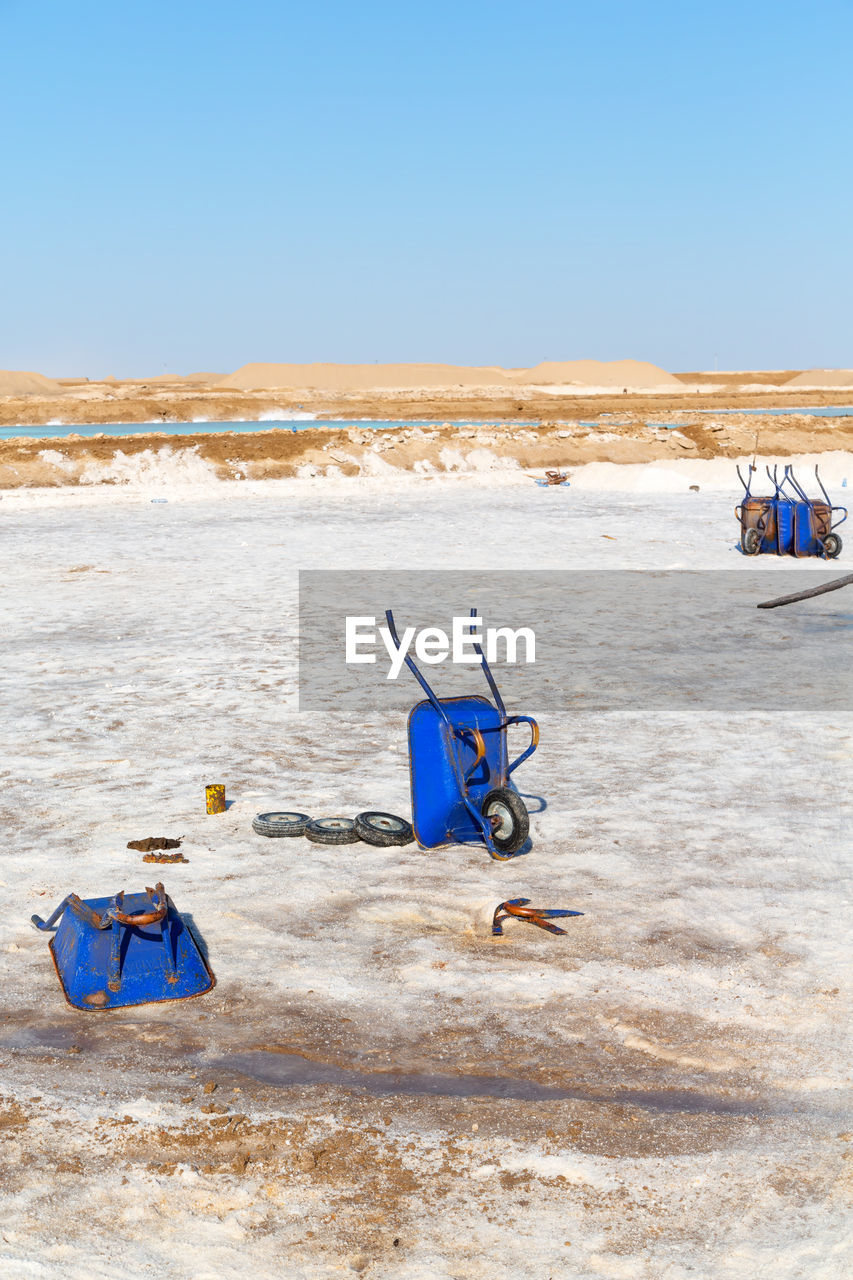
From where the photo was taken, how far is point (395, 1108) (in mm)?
4023

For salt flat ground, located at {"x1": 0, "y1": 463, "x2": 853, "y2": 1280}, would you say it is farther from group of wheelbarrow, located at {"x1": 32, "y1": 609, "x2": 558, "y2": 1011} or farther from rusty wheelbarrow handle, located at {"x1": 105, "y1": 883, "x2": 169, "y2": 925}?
rusty wheelbarrow handle, located at {"x1": 105, "y1": 883, "x2": 169, "y2": 925}

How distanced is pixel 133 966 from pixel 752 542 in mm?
15647

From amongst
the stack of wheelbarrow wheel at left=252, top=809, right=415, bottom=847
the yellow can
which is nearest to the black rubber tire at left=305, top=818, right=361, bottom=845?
the stack of wheelbarrow wheel at left=252, top=809, right=415, bottom=847

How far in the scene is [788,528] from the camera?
18.6 meters

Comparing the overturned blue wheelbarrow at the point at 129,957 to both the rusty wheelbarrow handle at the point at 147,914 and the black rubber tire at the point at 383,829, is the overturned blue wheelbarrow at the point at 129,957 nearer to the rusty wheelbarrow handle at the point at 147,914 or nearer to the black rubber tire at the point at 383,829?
the rusty wheelbarrow handle at the point at 147,914

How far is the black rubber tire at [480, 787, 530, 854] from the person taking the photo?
603cm

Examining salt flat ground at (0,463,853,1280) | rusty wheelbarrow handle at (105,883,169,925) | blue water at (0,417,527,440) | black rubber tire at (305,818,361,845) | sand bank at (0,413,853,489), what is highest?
blue water at (0,417,527,440)

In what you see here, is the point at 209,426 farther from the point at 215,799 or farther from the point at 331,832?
the point at 331,832

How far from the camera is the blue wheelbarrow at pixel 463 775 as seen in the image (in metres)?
6.14

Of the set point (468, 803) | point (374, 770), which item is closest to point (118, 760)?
point (374, 770)

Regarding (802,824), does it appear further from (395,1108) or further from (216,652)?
(216,652)

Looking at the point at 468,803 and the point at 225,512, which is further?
the point at 225,512

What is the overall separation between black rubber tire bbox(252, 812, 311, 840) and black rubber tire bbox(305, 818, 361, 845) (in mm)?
73

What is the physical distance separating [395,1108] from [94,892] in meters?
2.43
